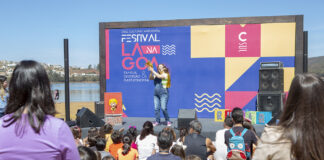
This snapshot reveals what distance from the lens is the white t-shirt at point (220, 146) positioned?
126 inches

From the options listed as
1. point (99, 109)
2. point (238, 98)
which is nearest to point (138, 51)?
point (99, 109)

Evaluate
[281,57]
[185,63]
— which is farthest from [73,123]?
[281,57]

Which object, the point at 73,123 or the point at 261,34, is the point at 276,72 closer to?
the point at 261,34

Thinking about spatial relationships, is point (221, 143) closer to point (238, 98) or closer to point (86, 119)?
point (86, 119)

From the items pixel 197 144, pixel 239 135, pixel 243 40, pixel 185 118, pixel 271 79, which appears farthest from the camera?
pixel 243 40

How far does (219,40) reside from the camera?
7.54 metres

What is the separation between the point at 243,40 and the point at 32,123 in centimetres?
689

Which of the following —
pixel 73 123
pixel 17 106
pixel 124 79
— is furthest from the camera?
pixel 124 79

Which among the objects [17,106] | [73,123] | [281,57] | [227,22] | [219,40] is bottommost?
[73,123]

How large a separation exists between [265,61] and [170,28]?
8.47 feet

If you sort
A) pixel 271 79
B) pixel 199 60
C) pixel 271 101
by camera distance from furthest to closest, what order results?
pixel 199 60 → pixel 271 79 → pixel 271 101

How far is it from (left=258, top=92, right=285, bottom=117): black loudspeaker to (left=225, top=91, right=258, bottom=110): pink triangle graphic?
61 centimetres

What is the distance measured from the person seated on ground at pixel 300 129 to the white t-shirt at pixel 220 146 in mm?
2109

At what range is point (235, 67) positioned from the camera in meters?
7.47
